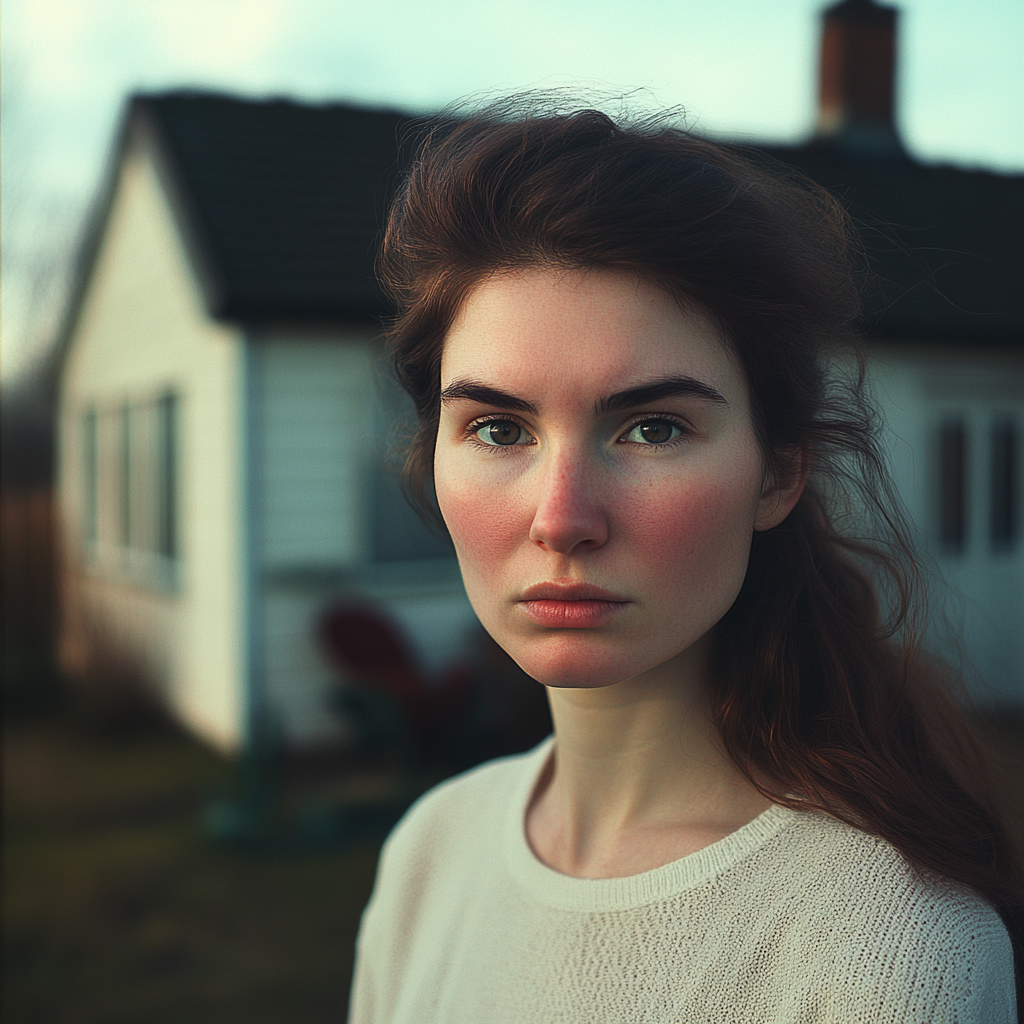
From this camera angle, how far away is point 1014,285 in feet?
26.4

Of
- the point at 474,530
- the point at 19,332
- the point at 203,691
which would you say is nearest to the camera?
the point at 474,530

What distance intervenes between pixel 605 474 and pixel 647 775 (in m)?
0.44

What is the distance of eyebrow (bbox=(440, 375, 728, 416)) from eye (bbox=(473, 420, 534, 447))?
0.03 meters

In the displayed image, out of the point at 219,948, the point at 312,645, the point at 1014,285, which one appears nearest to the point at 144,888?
the point at 219,948

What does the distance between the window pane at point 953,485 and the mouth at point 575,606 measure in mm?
7781

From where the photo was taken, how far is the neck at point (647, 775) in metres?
1.20

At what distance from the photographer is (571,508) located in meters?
1.00

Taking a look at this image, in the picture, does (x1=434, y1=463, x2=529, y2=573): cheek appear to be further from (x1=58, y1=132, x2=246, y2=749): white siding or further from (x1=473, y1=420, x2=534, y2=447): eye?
(x1=58, y1=132, x2=246, y2=749): white siding

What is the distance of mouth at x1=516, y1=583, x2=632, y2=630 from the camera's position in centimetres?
103

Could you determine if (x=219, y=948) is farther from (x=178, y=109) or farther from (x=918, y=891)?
(x=178, y=109)

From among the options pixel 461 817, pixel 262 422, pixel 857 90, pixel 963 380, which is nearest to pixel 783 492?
pixel 461 817

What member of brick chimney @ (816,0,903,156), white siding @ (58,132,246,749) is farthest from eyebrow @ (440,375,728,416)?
brick chimney @ (816,0,903,156)

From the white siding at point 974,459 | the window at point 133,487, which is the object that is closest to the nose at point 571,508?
the white siding at point 974,459

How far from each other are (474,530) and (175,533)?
745 centimetres
